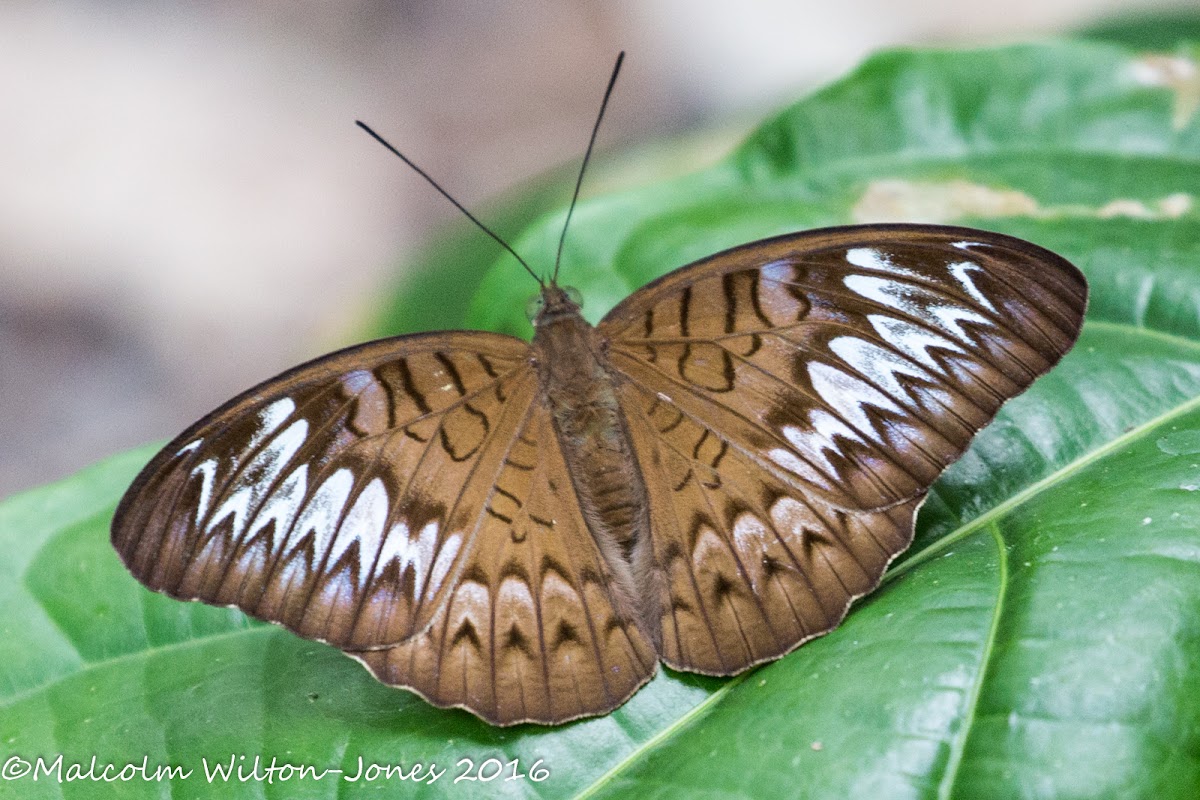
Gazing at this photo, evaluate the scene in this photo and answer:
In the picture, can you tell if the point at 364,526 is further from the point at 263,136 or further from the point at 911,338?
the point at 263,136

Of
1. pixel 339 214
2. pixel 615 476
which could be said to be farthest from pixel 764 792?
pixel 339 214

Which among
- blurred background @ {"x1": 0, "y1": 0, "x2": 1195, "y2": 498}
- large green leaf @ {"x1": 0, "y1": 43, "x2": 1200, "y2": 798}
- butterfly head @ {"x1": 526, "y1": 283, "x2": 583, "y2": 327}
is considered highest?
blurred background @ {"x1": 0, "y1": 0, "x2": 1195, "y2": 498}

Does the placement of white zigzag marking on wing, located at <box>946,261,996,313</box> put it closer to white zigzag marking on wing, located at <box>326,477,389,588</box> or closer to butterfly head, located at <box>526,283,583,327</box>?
butterfly head, located at <box>526,283,583,327</box>

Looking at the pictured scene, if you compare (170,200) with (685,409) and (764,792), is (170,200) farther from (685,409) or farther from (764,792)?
(764,792)

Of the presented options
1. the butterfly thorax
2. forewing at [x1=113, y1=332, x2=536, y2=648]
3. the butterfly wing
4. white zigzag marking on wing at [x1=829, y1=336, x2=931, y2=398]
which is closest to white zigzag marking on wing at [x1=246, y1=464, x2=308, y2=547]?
forewing at [x1=113, y1=332, x2=536, y2=648]

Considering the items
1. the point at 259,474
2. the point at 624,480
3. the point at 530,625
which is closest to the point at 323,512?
the point at 259,474

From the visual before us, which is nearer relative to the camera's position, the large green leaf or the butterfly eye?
the large green leaf
